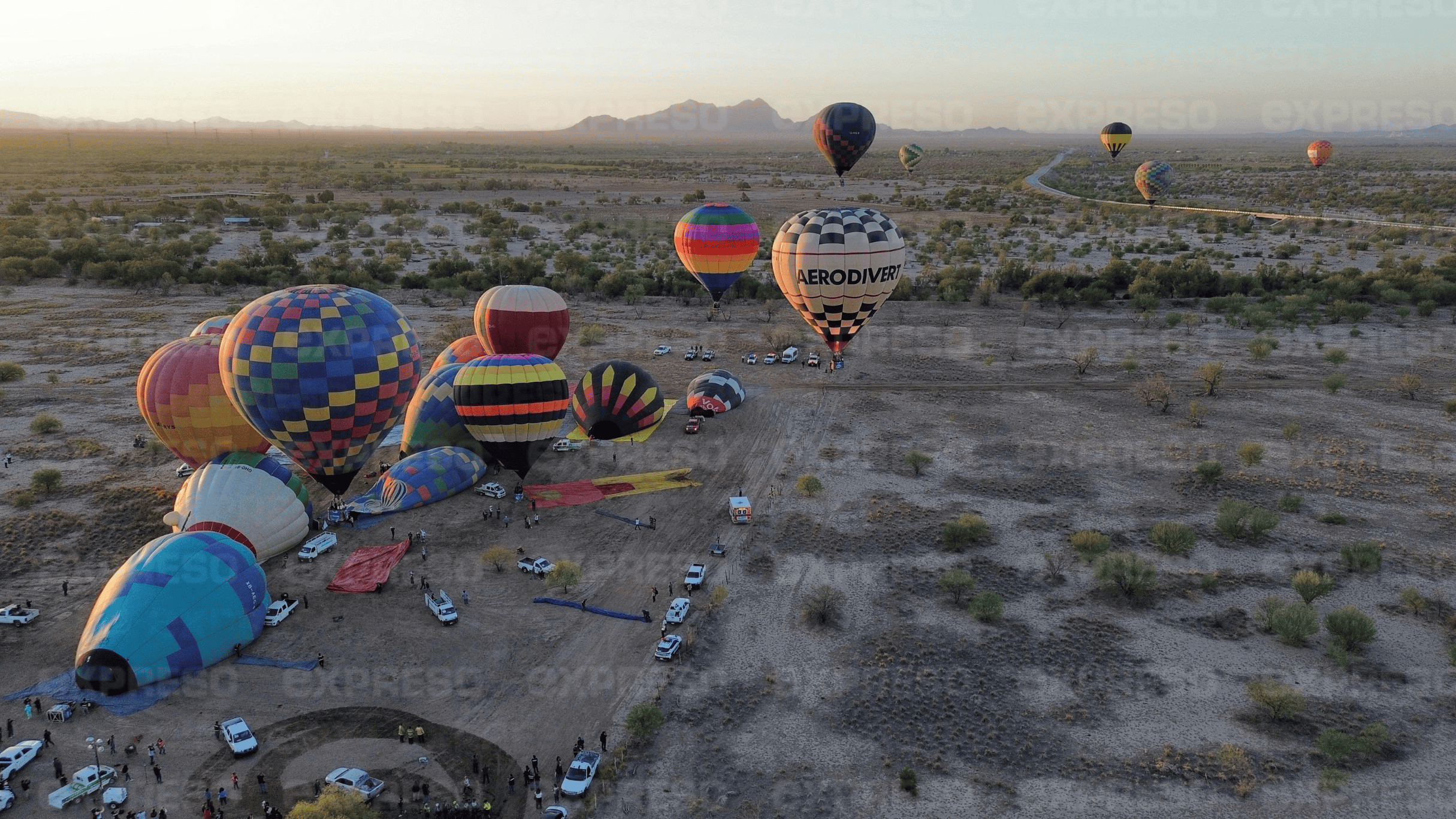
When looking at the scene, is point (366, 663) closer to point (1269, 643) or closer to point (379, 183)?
point (1269, 643)

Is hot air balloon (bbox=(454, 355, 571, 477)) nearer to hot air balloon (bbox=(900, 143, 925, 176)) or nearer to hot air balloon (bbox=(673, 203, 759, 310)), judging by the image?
hot air balloon (bbox=(673, 203, 759, 310))

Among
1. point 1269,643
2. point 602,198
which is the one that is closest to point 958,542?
point 1269,643

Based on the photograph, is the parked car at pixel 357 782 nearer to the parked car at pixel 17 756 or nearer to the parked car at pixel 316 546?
the parked car at pixel 17 756

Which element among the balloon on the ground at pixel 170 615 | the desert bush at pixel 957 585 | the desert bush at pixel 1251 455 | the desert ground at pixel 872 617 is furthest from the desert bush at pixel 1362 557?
the balloon on the ground at pixel 170 615

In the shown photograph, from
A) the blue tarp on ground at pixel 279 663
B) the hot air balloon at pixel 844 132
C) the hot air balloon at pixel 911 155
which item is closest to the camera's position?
the blue tarp on ground at pixel 279 663

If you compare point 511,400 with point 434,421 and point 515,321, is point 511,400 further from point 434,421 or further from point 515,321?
point 515,321

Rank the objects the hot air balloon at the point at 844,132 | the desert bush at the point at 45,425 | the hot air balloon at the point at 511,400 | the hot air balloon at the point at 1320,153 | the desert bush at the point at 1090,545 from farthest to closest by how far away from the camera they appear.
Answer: the hot air balloon at the point at 1320,153, the hot air balloon at the point at 844,132, the desert bush at the point at 45,425, the hot air balloon at the point at 511,400, the desert bush at the point at 1090,545

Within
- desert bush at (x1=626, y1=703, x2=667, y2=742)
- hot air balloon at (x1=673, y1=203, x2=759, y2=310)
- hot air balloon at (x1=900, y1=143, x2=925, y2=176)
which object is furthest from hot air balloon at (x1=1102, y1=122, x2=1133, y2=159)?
desert bush at (x1=626, y1=703, x2=667, y2=742)
